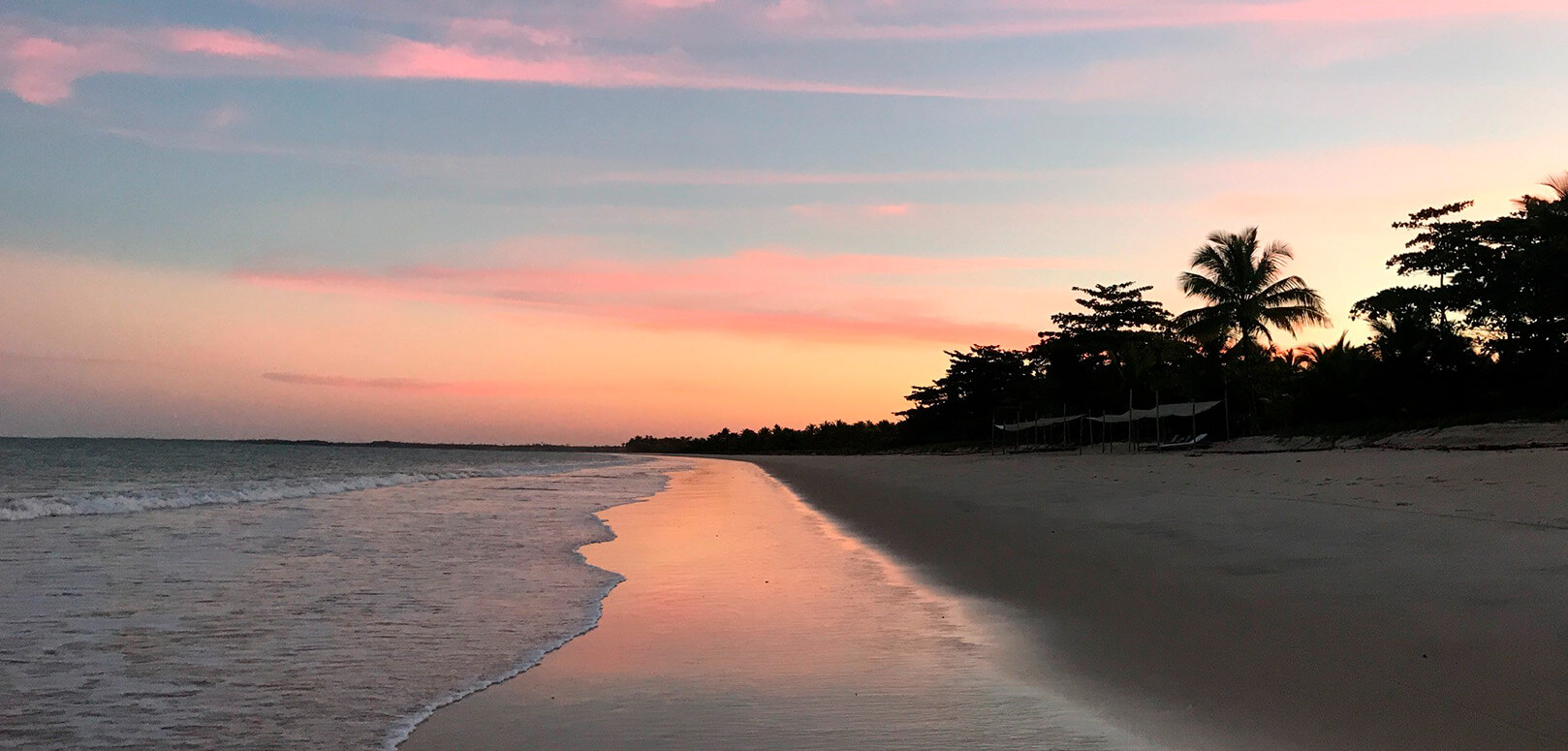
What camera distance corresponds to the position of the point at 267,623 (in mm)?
7410

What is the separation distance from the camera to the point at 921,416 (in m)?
96.1

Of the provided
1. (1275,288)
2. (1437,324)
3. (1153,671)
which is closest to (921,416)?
(1275,288)

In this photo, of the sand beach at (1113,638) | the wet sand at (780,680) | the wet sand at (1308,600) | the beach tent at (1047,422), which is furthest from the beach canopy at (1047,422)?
the wet sand at (780,680)

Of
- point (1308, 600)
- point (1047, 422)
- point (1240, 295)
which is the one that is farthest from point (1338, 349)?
point (1308, 600)

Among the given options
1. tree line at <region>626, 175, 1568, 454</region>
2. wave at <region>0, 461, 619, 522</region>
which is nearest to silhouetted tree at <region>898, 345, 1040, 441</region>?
tree line at <region>626, 175, 1568, 454</region>

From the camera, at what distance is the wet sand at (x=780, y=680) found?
4.64 m

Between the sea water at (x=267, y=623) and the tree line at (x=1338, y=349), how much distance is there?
25664mm

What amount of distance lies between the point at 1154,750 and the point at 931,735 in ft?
3.12

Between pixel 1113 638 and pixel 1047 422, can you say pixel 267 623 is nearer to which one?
pixel 1113 638

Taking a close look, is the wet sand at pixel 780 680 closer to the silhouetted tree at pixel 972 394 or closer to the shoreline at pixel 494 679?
the shoreline at pixel 494 679

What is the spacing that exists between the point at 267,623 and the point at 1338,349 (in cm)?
4357

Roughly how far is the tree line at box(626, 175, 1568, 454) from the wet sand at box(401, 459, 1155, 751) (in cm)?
2386

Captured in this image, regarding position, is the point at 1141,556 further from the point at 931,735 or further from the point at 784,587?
the point at 931,735

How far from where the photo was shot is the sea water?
16.2 feet
